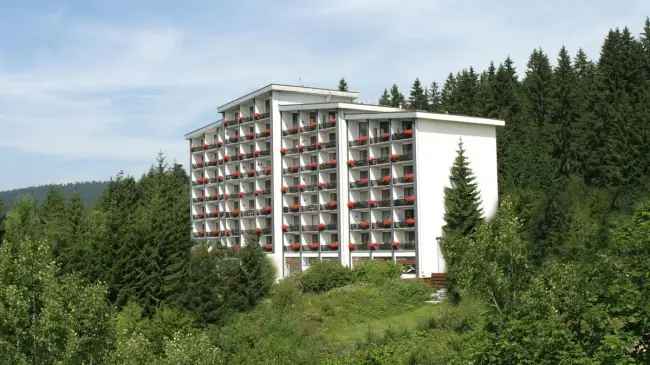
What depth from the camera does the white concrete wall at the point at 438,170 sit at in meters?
56.5

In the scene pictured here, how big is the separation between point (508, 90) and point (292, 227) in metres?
35.8

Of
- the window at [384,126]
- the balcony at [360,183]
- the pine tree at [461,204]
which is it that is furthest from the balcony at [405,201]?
the window at [384,126]

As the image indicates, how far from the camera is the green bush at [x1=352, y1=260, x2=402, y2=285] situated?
52312mm

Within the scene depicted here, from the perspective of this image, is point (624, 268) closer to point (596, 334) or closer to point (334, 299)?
point (596, 334)

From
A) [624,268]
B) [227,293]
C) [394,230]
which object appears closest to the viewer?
[624,268]

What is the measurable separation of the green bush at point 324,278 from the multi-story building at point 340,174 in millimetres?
5380

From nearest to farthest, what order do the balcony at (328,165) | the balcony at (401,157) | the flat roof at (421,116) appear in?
1. the flat roof at (421,116)
2. the balcony at (401,157)
3. the balcony at (328,165)

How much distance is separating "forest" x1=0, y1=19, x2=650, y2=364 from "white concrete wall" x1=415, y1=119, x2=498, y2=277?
186cm

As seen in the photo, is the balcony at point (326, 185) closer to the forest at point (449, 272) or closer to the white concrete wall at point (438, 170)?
the white concrete wall at point (438, 170)

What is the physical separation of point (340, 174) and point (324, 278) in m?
12.5

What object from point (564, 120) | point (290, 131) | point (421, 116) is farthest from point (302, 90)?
point (564, 120)

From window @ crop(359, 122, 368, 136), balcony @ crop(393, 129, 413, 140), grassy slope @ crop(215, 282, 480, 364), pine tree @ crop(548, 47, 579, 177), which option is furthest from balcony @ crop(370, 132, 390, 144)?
pine tree @ crop(548, 47, 579, 177)

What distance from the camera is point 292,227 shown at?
224ft

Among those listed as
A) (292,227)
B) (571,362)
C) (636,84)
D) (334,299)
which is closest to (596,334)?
(571,362)
